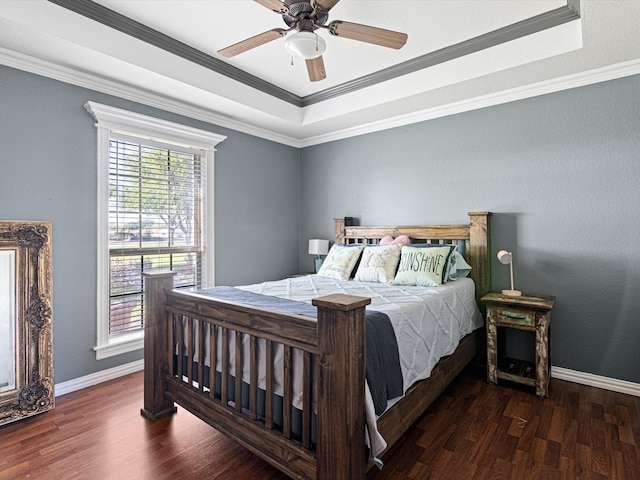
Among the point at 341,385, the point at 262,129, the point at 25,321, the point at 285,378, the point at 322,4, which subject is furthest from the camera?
the point at 262,129

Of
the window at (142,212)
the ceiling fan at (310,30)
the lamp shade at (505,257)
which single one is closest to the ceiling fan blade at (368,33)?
the ceiling fan at (310,30)

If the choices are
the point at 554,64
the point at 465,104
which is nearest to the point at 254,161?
the point at 465,104

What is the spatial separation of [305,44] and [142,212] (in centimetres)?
214

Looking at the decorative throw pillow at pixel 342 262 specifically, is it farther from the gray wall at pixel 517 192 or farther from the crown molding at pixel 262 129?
the crown molding at pixel 262 129

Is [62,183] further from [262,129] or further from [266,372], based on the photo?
[266,372]

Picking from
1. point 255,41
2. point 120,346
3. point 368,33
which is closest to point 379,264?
point 368,33

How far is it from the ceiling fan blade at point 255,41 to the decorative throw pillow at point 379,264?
1942 mm

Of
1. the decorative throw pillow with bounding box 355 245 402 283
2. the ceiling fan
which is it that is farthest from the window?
the decorative throw pillow with bounding box 355 245 402 283

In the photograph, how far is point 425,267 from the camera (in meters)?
2.82

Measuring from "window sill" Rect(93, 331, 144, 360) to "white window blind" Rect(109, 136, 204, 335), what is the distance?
0.22ft

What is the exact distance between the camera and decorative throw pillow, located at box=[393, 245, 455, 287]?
276cm

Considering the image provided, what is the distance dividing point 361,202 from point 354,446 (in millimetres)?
3068

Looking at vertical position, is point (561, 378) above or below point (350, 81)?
below

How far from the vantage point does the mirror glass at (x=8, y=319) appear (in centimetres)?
225
